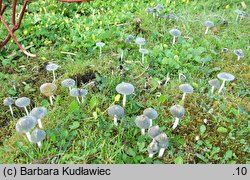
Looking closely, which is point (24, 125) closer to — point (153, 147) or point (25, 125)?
point (25, 125)

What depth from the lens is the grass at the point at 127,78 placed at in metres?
2.82

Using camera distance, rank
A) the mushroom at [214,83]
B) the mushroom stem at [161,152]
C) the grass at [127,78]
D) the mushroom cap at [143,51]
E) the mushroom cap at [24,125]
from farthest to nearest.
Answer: the mushroom cap at [143,51], the mushroom at [214,83], the grass at [127,78], the mushroom stem at [161,152], the mushroom cap at [24,125]

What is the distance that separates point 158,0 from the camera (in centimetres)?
539

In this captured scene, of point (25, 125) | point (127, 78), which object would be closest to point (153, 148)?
point (25, 125)

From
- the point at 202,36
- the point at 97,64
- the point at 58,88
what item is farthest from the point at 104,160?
the point at 202,36

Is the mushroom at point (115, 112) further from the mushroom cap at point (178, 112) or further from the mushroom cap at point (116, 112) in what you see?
the mushroom cap at point (178, 112)

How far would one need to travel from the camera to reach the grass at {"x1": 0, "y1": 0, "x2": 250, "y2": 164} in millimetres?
2816

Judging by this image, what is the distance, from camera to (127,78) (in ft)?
12.0

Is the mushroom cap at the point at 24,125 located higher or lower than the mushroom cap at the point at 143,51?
lower

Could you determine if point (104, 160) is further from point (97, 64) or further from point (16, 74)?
point (16, 74)

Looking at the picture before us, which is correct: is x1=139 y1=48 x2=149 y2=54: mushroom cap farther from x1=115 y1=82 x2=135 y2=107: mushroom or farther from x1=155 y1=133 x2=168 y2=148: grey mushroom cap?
x1=155 y1=133 x2=168 y2=148: grey mushroom cap

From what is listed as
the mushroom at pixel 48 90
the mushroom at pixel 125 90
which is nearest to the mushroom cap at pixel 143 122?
the mushroom at pixel 125 90

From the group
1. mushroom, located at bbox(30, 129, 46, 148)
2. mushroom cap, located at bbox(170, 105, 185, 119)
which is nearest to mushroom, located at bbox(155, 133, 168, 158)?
mushroom cap, located at bbox(170, 105, 185, 119)

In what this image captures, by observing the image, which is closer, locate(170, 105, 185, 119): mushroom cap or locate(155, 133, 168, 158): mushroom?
locate(155, 133, 168, 158): mushroom
